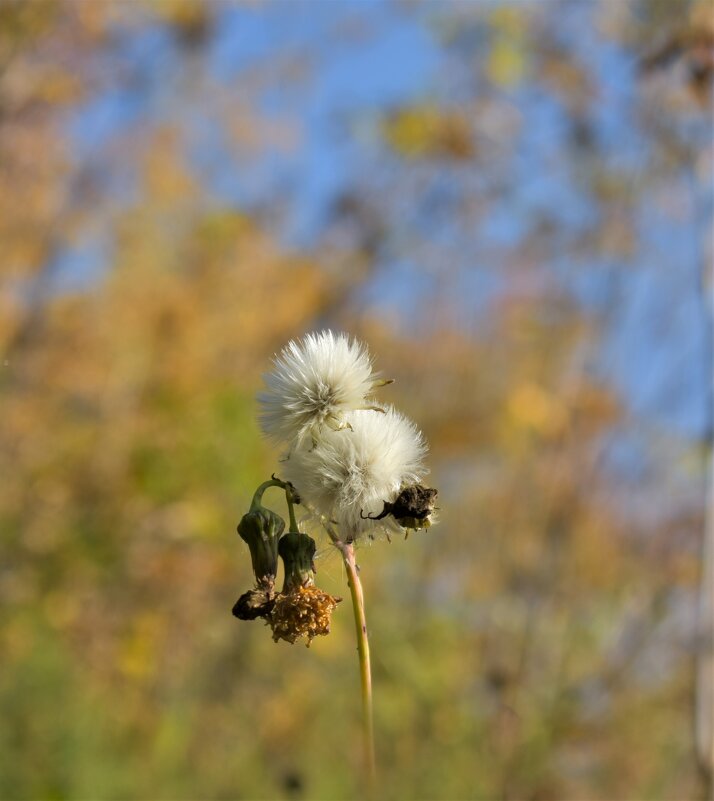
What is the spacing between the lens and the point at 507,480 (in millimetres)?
9945

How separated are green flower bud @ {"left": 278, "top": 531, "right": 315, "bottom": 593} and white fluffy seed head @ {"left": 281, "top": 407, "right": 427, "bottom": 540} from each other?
0.05 metres

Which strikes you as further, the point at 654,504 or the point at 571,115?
the point at 654,504

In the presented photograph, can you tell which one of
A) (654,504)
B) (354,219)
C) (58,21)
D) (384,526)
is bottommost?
(384,526)

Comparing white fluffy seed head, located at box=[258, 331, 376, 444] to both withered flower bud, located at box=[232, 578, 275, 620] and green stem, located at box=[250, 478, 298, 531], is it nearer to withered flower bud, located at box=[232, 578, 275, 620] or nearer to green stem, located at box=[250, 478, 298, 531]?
green stem, located at box=[250, 478, 298, 531]

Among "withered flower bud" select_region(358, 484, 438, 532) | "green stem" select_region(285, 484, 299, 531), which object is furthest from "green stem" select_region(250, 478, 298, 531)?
"withered flower bud" select_region(358, 484, 438, 532)

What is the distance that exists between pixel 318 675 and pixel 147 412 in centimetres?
358

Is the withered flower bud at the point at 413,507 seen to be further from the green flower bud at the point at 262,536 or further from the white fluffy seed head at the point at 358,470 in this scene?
the green flower bud at the point at 262,536

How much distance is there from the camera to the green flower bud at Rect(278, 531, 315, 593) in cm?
144

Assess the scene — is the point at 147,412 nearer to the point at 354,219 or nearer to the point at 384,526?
the point at 354,219

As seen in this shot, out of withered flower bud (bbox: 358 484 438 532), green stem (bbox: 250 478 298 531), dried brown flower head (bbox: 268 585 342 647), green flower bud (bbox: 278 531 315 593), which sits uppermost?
green stem (bbox: 250 478 298 531)

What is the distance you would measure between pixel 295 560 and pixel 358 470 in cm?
15

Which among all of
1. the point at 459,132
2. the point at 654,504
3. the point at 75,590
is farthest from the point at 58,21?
the point at 654,504

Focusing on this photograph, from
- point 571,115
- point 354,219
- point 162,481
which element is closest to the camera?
point 571,115

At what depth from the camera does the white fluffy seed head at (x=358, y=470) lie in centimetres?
147
